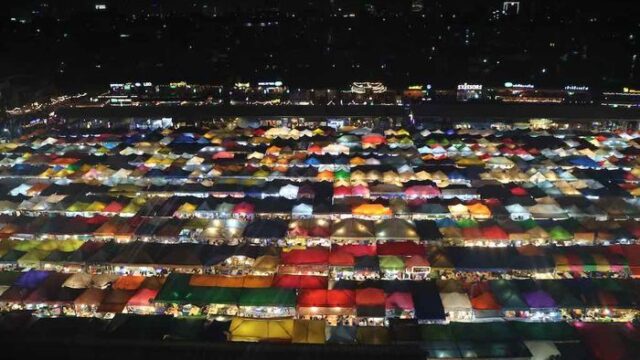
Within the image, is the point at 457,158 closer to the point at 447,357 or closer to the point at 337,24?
the point at 447,357

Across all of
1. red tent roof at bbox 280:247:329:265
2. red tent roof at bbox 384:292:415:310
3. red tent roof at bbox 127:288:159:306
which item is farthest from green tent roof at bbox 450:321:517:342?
red tent roof at bbox 127:288:159:306

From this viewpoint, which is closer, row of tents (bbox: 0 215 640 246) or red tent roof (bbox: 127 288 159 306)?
red tent roof (bbox: 127 288 159 306)

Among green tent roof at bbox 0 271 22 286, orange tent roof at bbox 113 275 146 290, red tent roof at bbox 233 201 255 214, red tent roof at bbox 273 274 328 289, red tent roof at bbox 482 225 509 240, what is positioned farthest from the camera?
red tent roof at bbox 233 201 255 214

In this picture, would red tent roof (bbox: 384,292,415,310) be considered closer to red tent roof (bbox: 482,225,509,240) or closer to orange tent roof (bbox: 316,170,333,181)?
red tent roof (bbox: 482,225,509,240)

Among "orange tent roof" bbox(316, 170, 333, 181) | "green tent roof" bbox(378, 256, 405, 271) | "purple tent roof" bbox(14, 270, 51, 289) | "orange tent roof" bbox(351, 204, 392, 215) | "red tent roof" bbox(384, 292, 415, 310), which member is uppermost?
"orange tent roof" bbox(316, 170, 333, 181)

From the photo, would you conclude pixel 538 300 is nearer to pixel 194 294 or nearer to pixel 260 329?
pixel 260 329

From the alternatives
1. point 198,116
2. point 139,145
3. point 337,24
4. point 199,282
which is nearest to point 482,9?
point 337,24

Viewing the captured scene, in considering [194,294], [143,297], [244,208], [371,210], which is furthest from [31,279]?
[371,210]
